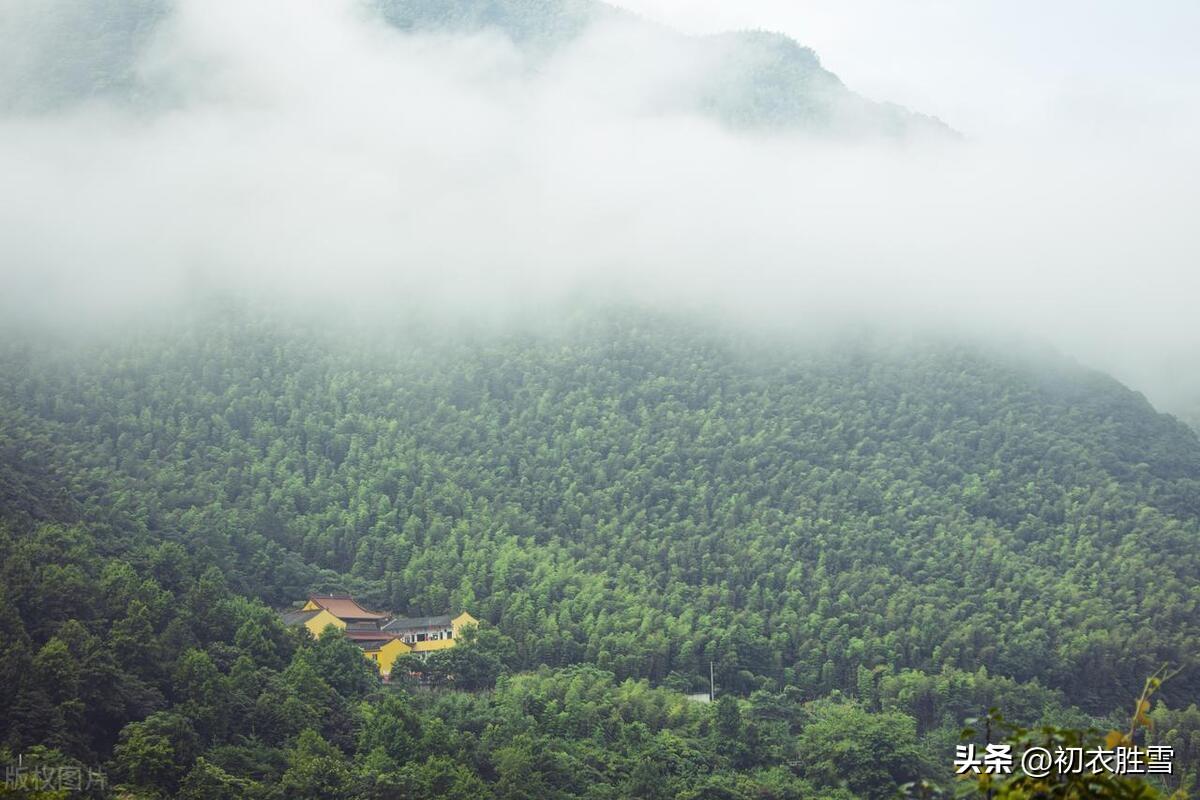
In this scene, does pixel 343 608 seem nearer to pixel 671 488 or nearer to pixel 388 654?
pixel 388 654

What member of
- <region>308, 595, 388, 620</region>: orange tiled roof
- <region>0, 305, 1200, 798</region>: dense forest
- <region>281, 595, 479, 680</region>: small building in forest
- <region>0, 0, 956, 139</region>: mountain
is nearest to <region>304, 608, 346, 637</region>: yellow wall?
<region>281, 595, 479, 680</region>: small building in forest

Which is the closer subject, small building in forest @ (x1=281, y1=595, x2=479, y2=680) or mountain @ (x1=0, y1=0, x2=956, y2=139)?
small building in forest @ (x1=281, y1=595, x2=479, y2=680)

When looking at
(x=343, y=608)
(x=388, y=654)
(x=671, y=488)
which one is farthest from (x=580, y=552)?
(x=388, y=654)

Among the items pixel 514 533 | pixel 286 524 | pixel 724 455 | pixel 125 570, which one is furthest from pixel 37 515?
pixel 724 455

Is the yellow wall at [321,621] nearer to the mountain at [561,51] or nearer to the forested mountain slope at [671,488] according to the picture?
the forested mountain slope at [671,488]

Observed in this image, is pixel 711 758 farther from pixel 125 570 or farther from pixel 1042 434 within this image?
pixel 1042 434

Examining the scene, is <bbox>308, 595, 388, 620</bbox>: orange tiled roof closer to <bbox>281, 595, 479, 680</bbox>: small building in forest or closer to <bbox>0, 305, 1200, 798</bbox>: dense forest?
<bbox>281, 595, 479, 680</bbox>: small building in forest
